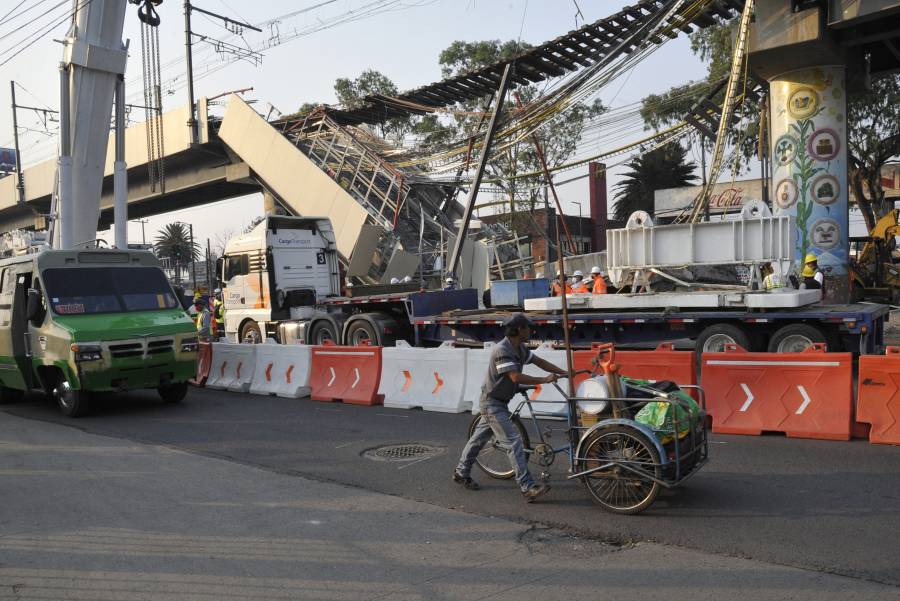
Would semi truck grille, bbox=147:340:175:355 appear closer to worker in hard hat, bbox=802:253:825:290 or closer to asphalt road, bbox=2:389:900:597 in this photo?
asphalt road, bbox=2:389:900:597

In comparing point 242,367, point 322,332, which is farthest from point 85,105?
point 242,367

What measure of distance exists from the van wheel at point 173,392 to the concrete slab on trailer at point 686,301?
20.2ft

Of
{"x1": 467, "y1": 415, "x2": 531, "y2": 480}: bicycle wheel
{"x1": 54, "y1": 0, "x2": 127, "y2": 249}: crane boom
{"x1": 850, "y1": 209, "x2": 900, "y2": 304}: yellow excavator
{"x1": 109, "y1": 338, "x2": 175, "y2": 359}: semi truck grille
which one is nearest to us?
{"x1": 467, "y1": 415, "x2": 531, "y2": 480}: bicycle wheel

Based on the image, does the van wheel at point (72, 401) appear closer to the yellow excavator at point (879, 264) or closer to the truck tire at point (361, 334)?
the truck tire at point (361, 334)

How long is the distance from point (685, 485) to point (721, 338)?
577 cm

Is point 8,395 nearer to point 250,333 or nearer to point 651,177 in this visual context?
point 250,333

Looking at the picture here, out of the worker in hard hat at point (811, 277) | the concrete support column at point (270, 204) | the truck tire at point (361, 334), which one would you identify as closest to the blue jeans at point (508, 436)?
the truck tire at point (361, 334)

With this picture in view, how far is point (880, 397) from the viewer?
7.71 m

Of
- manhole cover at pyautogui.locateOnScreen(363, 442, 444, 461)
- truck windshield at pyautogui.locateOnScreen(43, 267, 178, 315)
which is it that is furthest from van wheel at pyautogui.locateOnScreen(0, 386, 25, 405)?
manhole cover at pyautogui.locateOnScreen(363, 442, 444, 461)

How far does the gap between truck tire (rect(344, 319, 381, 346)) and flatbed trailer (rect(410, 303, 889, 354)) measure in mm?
2074

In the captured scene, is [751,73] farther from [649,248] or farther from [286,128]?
[286,128]

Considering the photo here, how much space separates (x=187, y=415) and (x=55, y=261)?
3314 millimetres

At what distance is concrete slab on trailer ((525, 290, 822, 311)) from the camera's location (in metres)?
11.2

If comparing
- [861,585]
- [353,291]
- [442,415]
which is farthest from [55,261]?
[861,585]
